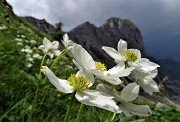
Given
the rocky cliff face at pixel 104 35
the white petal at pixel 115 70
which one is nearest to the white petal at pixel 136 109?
the white petal at pixel 115 70

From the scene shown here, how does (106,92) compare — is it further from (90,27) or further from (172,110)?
(90,27)

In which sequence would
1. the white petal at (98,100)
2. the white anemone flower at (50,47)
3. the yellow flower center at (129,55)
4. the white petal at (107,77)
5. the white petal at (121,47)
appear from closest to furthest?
the white petal at (98,100) → the white petal at (107,77) → the yellow flower center at (129,55) → the white petal at (121,47) → the white anemone flower at (50,47)

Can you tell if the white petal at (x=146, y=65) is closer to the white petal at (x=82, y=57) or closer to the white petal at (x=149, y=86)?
the white petal at (x=149, y=86)

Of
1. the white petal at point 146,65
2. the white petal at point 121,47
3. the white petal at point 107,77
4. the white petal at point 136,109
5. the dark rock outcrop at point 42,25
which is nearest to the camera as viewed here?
the white petal at point 107,77

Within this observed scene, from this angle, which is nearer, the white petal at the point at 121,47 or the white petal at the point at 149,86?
the white petal at the point at 149,86

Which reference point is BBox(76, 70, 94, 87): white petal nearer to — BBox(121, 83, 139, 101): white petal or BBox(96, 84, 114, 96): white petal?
BBox(96, 84, 114, 96): white petal

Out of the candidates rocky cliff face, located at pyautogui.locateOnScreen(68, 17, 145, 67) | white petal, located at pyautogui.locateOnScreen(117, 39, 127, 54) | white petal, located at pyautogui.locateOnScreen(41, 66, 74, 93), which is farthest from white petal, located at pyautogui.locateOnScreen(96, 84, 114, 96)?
rocky cliff face, located at pyautogui.locateOnScreen(68, 17, 145, 67)

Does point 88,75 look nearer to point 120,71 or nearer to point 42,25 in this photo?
point 120,71
